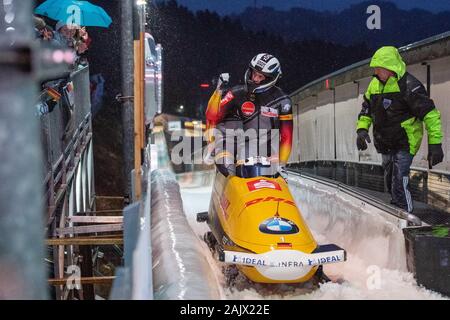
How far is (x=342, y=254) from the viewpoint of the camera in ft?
12.3

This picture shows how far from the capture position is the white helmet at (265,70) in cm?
495

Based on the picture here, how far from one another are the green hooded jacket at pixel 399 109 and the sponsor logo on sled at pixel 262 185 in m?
1.24

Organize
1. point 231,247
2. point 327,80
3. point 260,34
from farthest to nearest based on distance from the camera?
point 260,34 → point 327,80 → point 231,247

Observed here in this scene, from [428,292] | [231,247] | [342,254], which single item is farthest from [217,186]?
[428,292]

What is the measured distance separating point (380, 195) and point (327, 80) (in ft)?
12.3

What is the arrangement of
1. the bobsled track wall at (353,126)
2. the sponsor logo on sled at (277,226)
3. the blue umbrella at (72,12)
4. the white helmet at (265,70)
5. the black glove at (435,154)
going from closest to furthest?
1. the sponsor logo on sled at (277,226)
2. the black glove at (435,154)
3. the white helmet at (265,70)
4. the bobsled track wall at (353,126)
5. the blue umbrella at (72,12)

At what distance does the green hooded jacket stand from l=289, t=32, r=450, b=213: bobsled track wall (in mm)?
687

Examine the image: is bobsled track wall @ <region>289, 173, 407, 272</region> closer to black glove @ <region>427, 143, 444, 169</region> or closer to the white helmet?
black glove @ <region>427, 143, 444, 169</region>

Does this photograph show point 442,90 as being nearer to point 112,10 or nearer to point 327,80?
point 327,80

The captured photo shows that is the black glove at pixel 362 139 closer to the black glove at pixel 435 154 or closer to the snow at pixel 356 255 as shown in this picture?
the snow at pixel 356 255

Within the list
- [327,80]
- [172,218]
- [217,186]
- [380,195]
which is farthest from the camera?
[327,80]

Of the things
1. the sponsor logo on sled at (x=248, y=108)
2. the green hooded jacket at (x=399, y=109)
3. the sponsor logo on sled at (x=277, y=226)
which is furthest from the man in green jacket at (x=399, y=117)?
the sponsor logo on sled at (x=277, y=226)

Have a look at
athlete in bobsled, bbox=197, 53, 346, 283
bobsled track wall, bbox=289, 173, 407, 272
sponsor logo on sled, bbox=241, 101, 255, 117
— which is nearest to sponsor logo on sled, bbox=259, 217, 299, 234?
athlete in bobsled, bbox=197, 53, 346, 283

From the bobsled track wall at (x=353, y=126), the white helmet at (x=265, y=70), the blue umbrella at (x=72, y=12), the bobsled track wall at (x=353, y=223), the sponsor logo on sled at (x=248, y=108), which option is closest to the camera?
the bobsled track wall at (x=353, y=223)
